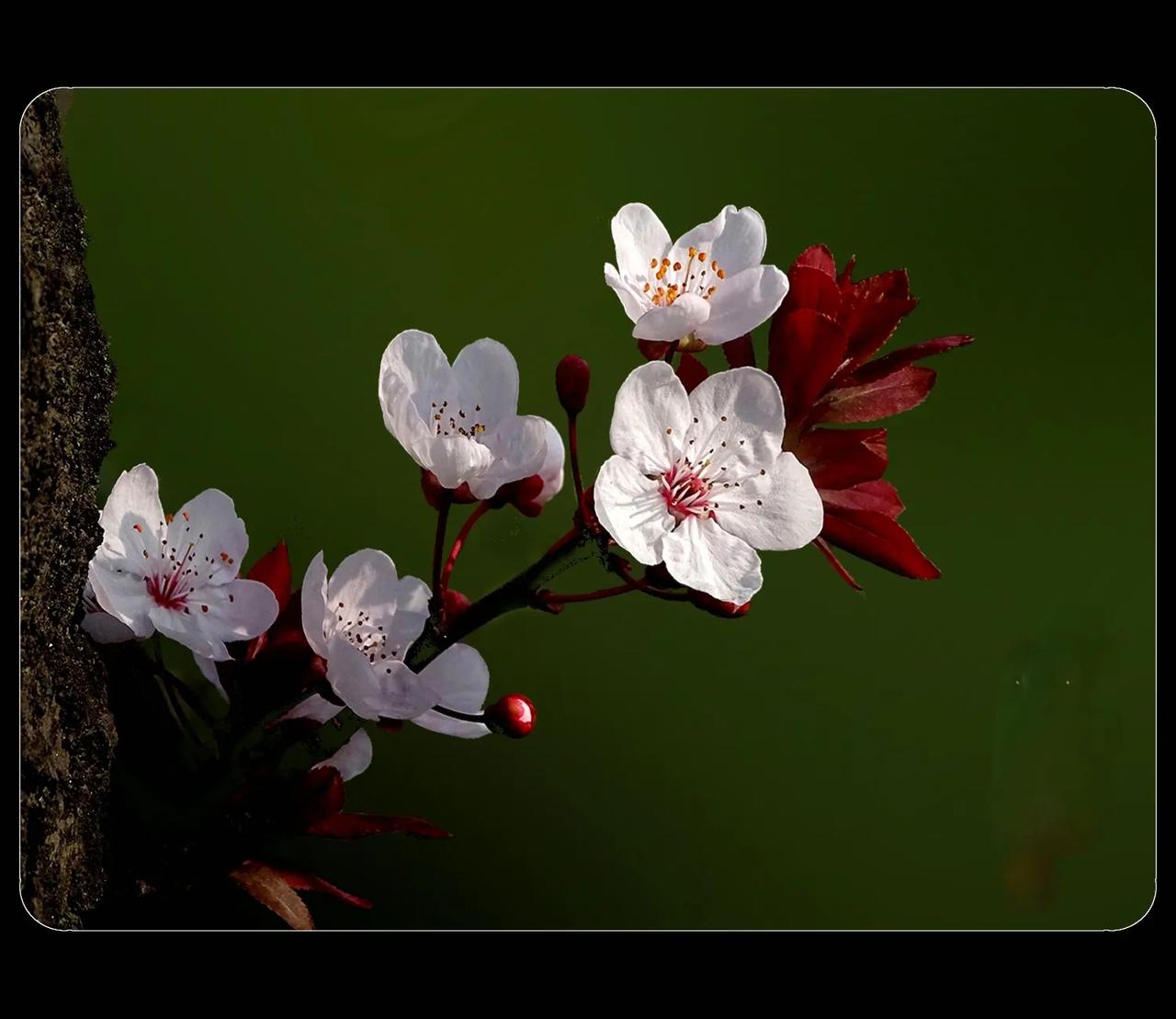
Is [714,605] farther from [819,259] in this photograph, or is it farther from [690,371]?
[819,259]

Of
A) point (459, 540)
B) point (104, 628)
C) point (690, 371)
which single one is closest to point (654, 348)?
point (690, 371)

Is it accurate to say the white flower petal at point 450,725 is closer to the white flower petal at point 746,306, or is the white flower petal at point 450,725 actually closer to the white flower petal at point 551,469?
the white flower petal at point 551,469

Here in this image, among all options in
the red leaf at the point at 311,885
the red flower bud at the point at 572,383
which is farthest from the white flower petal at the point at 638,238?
the red leaf at the point at 311,885

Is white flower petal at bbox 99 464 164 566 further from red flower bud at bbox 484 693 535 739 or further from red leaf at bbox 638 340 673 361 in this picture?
red leaf at bbox 638 340 673 361

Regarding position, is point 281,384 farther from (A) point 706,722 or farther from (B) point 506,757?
(A) point 706,722

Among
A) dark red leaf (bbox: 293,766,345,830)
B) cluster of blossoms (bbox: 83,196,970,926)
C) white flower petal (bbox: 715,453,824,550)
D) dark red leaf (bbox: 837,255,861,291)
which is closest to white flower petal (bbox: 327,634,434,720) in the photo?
cluster of blossoms (bbox: 83,196,970,926)
